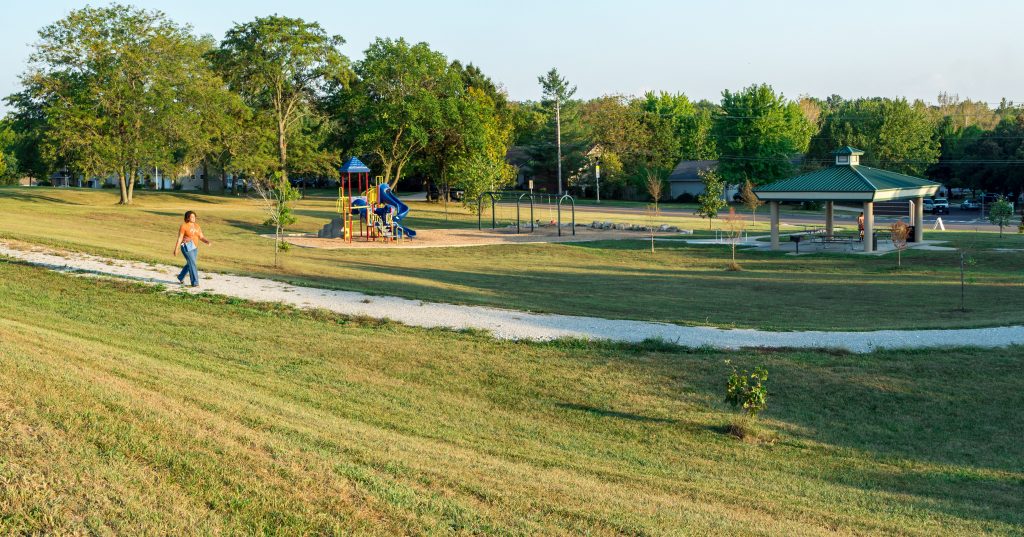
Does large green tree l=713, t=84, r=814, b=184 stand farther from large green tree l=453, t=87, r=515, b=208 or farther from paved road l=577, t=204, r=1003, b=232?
large green tree l=453, t=87, r=515, b=208

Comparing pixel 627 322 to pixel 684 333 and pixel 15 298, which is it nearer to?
pixel 684 333

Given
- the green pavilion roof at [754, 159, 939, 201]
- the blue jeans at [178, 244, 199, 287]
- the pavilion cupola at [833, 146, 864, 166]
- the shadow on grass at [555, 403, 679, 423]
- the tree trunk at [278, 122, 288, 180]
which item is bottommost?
the shadow on grass at [555, 403, 679, 423]

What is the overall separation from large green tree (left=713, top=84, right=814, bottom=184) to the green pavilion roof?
129ft

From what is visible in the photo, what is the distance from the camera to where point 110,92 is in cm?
5106

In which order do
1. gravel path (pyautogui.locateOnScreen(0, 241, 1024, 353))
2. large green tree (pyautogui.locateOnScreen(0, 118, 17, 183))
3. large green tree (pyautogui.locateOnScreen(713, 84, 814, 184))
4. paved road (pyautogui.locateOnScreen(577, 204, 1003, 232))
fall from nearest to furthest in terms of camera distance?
gravel path (pyautogui.locateOnScreen(0, 241, 1024, 353))
paved road (pyautogui.locateOnScreen(577, 204, 1003, 232))
large green tree (pyautogui.locateOnScreen(713, 84, 814, 184))
large green tree (pyautogui.locateOnScreen(0, 118, 17, 183))

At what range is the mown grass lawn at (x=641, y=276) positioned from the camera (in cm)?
2069

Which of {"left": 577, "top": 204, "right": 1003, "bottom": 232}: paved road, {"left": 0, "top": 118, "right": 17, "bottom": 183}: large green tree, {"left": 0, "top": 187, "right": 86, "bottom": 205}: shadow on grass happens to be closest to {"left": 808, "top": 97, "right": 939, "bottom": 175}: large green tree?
{"left": 577, "top": 204, "right": 1003, "bottom": 232}: paved road

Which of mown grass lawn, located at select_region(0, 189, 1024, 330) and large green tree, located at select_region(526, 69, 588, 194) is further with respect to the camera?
large green tree, located at select_region(526, 69, 588, 194)

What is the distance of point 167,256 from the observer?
2511 cm

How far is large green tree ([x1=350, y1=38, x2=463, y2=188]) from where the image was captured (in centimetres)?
6425

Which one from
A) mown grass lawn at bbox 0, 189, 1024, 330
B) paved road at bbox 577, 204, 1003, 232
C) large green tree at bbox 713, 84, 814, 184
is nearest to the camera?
mown grass lawn at bbox 0, 189, 1024, 330

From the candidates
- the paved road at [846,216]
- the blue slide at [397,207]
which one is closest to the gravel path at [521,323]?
the blue slide at [397,207]

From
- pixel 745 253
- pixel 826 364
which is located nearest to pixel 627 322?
pixel 826 364

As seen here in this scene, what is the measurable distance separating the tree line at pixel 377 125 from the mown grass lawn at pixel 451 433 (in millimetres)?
26562
